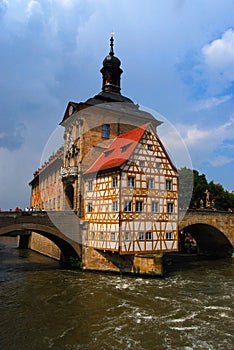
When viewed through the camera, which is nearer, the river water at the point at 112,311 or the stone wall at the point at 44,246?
the river water at the point at 112,311

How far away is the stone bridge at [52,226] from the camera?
20594 mm

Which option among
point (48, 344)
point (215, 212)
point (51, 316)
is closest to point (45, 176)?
point (215, 212)

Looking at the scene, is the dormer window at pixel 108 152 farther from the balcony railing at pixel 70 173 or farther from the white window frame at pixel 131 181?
the white window frame at pixel 131 181

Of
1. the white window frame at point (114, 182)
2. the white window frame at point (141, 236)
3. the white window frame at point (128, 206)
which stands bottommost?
the white window frame at point (141, 236)

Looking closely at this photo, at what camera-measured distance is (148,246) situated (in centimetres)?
2114

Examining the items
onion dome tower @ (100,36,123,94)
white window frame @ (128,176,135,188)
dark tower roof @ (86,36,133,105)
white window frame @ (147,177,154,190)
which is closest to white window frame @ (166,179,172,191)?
white window frame @ (147,177,154,190)

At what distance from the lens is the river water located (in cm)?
1085

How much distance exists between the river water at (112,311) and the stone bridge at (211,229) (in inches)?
267

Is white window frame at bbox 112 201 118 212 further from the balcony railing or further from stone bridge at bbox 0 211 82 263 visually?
the balcony railing

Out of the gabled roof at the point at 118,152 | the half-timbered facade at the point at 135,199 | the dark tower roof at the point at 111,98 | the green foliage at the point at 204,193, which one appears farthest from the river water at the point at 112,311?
the green foliage at the point at 204,193

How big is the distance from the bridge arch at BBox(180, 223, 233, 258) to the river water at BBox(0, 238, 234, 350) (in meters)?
9.16

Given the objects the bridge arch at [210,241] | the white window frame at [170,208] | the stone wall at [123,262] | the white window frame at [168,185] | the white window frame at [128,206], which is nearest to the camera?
the stone wall at [123,262]

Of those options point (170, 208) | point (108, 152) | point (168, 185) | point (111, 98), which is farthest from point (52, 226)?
point (111, 98)

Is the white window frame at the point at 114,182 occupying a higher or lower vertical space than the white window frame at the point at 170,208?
higher
